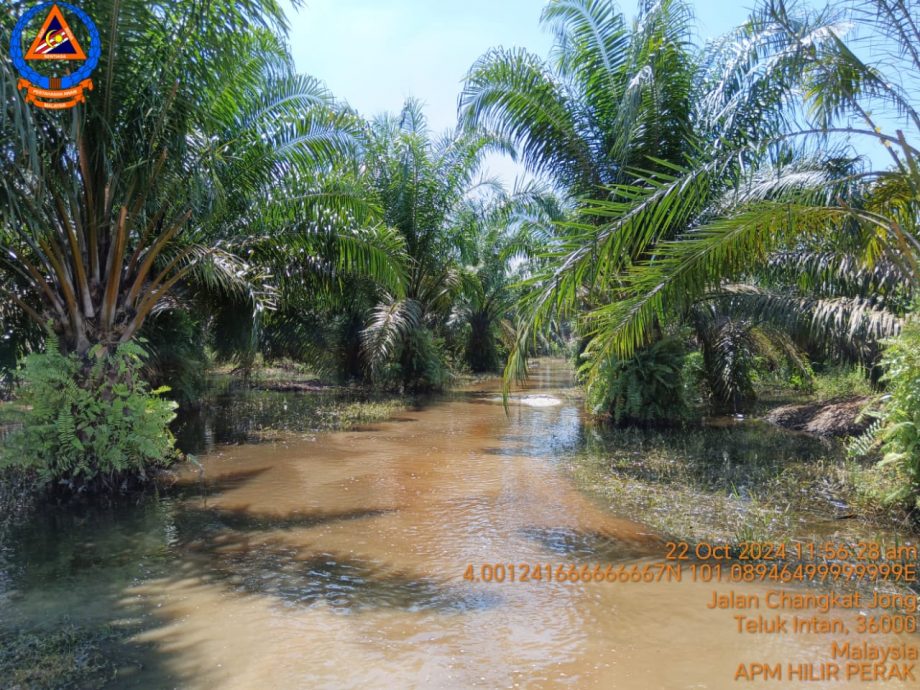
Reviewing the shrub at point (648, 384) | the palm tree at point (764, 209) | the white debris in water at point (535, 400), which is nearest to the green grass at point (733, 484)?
the shrub at point (648, 384)

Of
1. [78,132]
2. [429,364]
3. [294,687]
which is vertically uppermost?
[78,132]

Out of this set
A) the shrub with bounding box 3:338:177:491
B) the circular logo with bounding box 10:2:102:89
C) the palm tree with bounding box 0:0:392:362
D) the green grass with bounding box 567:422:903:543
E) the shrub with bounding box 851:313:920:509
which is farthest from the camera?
the shrub with bounding box 3:338:177:491

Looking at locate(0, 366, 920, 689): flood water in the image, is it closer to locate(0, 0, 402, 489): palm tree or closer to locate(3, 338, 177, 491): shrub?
locate(3, 338, 177, 491): shrub

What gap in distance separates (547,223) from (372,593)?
7100mm

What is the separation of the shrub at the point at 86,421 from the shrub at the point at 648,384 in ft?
22.6

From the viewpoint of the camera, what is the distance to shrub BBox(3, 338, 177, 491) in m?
6.14

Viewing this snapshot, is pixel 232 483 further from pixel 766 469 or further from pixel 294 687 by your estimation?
pixel 766 469

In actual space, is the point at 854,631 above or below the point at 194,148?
below

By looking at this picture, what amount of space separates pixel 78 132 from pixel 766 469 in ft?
26.0

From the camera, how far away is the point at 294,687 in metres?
3.16

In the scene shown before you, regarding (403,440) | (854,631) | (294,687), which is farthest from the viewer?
(403,440)

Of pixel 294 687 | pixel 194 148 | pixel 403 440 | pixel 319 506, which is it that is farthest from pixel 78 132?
pixel 403 440

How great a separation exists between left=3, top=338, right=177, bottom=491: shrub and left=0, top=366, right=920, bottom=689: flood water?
1.64ft

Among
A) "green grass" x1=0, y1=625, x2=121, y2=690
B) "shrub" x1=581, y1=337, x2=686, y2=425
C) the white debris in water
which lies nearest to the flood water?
"green grass" x1=0, y1=625, x2=121, y2=690
